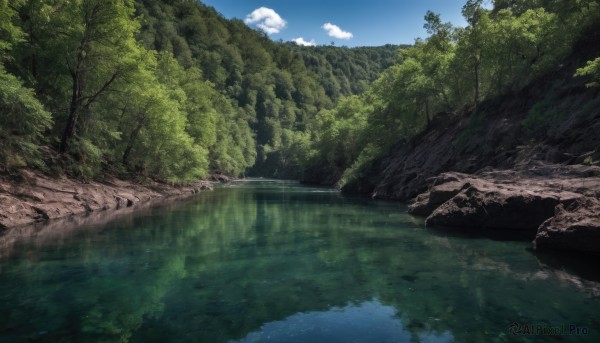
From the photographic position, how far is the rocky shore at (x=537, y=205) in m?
13.8

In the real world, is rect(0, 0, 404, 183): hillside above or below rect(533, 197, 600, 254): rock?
above

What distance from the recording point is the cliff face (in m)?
24.2

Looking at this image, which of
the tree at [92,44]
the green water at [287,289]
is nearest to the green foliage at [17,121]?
the tree at [92,44]

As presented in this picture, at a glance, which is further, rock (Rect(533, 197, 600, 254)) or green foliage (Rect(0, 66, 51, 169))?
green foliage (Rect(0, 66, 51, 169))

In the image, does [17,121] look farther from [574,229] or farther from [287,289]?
[574,229]

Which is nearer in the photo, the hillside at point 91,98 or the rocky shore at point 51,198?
the rocky shore at point 51,198

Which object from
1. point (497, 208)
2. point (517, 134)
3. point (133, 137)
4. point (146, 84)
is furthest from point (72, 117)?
point (517, 134)

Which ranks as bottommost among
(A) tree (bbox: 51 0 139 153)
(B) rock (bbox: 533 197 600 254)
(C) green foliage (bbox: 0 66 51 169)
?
(B) rock (bbox: 533 197 600 254)

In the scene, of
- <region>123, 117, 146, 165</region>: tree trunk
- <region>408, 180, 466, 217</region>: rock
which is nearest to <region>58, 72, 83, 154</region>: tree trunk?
<region>123, 117, 146, 165</region>: tree trunk

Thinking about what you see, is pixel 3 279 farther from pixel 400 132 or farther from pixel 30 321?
pixel 400 132

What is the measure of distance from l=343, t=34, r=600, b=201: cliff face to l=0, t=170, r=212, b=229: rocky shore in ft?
84.4

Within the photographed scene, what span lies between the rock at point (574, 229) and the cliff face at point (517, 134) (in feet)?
25.5

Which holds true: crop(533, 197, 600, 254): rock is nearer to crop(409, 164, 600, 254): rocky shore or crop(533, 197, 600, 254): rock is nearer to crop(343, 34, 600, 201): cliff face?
crop(409, 164, 600, 254): rocky shore

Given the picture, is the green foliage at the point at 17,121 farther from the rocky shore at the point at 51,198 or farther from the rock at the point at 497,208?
the rock at the point at 497,208
